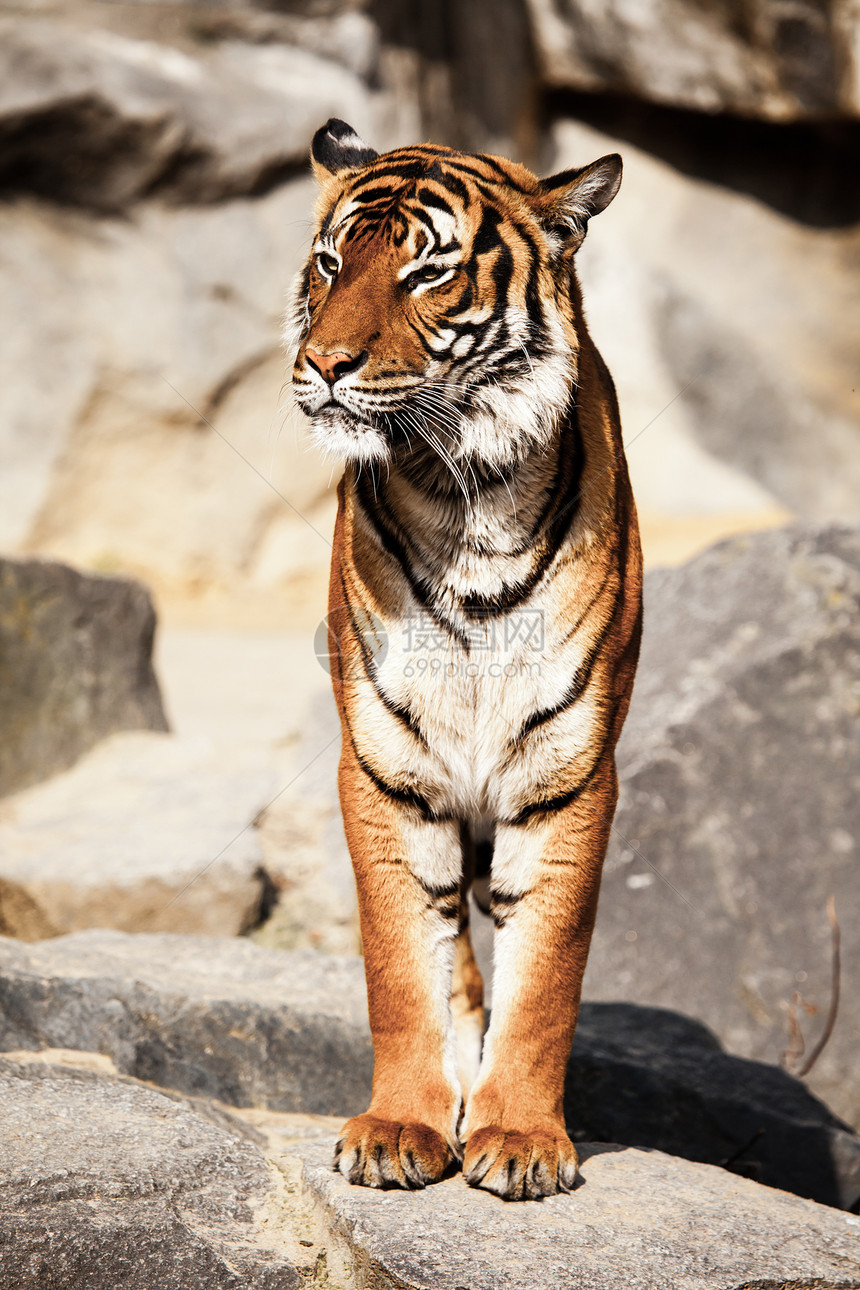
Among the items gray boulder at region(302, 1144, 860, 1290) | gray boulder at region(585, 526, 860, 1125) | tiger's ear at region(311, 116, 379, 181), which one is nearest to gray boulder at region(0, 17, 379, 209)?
gray boulder at region(585, 526, 860, 1125)

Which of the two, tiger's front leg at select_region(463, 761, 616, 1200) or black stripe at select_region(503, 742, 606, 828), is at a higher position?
black stripe at select_region(503, 742, 606, 828)

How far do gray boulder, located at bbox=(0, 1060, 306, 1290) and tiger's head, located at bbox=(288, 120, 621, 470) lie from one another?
48.3 inches

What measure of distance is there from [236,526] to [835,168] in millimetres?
8096

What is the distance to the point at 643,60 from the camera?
518 inches

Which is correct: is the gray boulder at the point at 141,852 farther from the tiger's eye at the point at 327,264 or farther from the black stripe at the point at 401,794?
the tiger's eye at the point at 327,264

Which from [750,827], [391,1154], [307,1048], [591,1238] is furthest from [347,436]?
[750,827]

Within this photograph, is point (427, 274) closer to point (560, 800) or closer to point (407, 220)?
point (407, 220)

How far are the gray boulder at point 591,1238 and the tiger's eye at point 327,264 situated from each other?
160cm

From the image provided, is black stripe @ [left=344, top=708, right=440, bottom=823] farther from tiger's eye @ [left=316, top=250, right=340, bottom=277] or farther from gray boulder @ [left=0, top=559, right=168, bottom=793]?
gray boulder @ [left=0, top=559, right=168, bottom=793]

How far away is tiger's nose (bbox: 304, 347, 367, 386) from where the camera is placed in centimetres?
199

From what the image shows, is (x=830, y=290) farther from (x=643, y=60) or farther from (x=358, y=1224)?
(x=358, y=1224)

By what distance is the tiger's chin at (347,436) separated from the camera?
6.67ft

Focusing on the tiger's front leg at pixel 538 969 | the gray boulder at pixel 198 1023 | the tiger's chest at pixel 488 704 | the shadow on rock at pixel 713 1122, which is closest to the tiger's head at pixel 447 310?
the tiger's chest at pixel 488 704

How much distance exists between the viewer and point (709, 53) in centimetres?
1289
